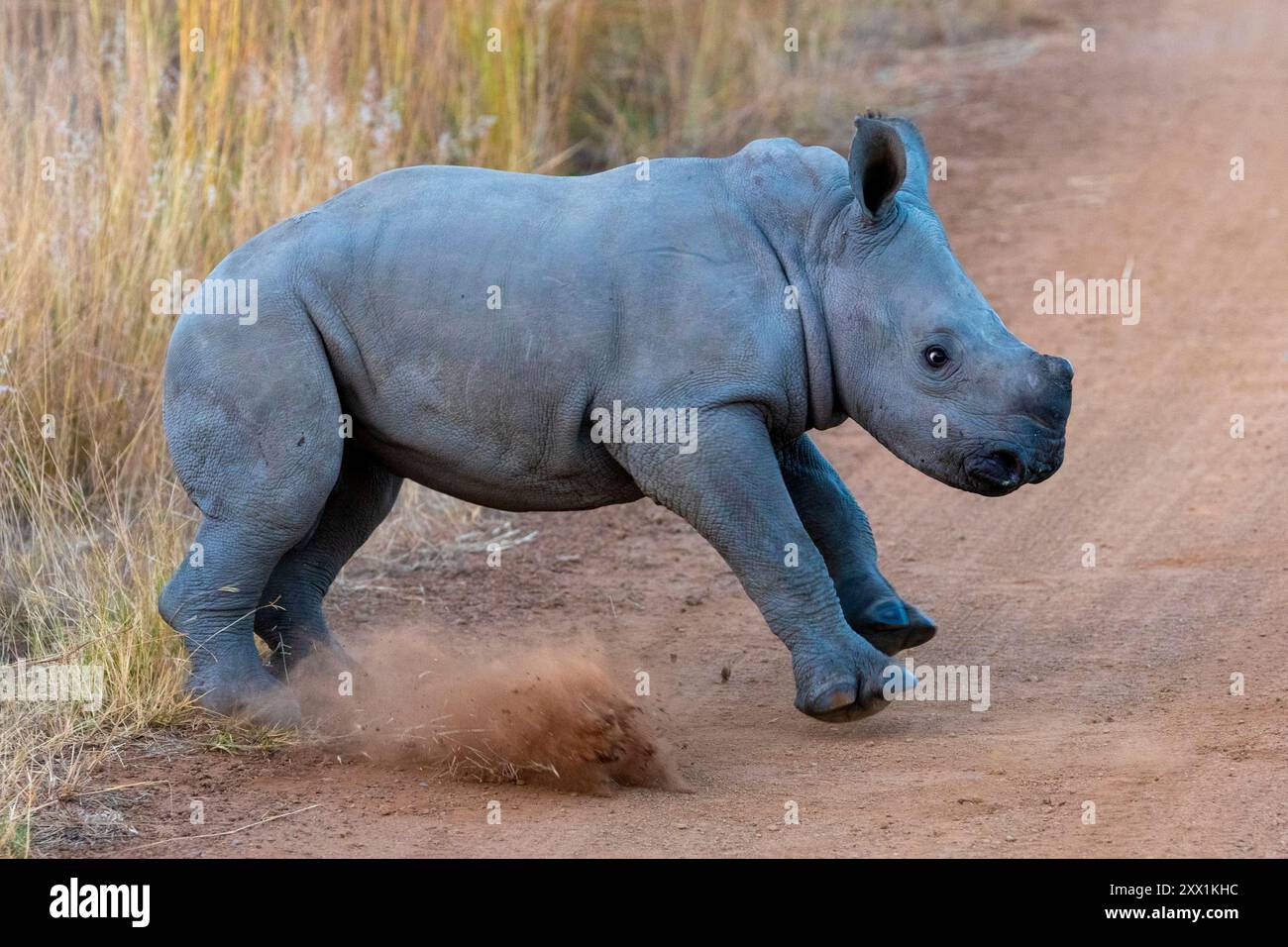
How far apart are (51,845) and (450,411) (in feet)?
5.52

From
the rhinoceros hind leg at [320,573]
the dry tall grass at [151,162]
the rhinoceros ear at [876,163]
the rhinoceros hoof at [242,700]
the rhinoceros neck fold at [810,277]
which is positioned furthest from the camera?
the dry tall grass at [151,162]

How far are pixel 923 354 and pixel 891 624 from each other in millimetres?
964

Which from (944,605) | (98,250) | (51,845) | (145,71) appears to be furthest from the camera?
(145,71)

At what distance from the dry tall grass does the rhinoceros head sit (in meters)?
2.43

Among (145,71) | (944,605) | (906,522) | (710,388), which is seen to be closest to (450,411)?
(710,388)

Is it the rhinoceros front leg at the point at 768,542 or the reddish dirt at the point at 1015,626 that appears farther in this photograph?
the rhinoceros front leg at the point at 768,542

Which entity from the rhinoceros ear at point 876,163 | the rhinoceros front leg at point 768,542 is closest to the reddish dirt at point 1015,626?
the rhinoceros front leg at point 768,542

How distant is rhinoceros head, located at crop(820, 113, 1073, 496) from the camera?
539cm

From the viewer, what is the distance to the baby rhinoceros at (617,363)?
5418 mm

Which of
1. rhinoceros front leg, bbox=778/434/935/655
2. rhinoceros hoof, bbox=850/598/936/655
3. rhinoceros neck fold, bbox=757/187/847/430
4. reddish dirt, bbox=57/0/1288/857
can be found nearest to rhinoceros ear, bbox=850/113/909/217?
rhinoceros neck fold, bbox=757/187/847/430

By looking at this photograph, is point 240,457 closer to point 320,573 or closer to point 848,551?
point 320,573

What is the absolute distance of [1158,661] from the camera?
6348 mm

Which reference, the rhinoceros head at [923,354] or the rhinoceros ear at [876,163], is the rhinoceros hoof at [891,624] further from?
the rhinoceros ear at [876,163]

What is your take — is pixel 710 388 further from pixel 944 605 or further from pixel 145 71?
pixel 145 71
